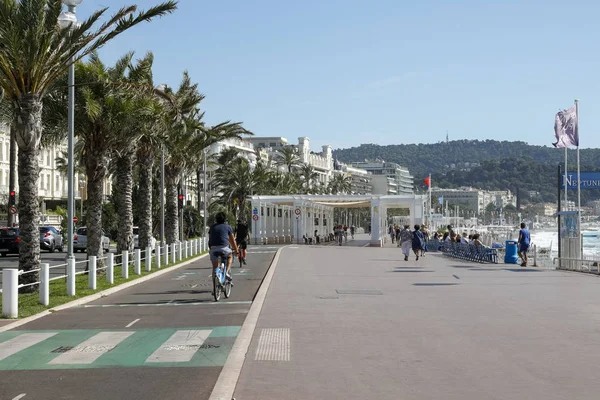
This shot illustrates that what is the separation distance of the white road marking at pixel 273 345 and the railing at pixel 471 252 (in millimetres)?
25841

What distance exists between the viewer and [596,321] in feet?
44.4

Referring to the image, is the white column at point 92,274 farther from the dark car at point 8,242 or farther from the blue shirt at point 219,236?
the dark car at point 8,242

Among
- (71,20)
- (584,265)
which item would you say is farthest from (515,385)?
(584,265)

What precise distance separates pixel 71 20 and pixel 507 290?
1128 cm

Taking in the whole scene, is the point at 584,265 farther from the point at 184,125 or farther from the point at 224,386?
the point at 224,386

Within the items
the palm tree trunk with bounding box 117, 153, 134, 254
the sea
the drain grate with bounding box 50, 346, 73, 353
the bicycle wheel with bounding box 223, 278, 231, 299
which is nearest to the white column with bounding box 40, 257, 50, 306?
the bicycle wheel with bounding box 223, 278, 231, 299

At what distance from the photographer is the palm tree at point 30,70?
18.7 m

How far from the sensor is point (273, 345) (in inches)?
427

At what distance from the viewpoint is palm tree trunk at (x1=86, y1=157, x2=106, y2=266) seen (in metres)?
26.5

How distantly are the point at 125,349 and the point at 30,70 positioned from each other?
9969 mm

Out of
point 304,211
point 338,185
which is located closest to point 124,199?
point 304,211

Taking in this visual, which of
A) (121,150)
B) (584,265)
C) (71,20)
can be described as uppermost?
(71,20)

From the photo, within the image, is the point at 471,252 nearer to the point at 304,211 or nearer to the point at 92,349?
the point at 92,349

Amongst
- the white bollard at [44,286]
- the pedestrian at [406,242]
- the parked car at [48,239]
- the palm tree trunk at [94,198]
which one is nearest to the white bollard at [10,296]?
the white bollard at [44,286]
